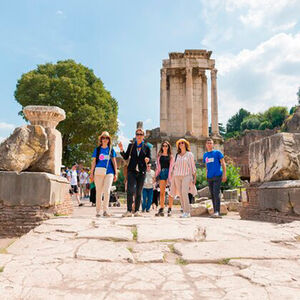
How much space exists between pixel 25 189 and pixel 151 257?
3576 millimetres

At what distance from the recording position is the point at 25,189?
5738mm

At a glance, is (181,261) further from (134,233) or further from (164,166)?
(164,166)

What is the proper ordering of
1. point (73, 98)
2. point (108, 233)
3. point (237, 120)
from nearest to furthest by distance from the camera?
point (108, 233)
point (73, 98)
point (237, 120)

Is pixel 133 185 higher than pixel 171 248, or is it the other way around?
pixel 133 185

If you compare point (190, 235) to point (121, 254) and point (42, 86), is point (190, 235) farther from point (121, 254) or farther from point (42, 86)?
point (42, 86)

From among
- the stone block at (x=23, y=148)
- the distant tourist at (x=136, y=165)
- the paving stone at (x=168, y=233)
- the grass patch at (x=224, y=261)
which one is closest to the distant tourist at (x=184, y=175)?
the distant tourist at (x=136, y=165)

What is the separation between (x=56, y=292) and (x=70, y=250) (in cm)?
108

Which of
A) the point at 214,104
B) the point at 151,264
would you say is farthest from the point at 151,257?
the point at 214,104

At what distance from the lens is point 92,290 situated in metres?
2.22

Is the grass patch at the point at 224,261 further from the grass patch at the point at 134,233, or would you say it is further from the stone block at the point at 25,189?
the stone block at the point at 25,189

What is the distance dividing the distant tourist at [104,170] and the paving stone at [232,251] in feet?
10.4

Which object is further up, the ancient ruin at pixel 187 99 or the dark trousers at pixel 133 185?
the ancient ruin at pixel 187 99

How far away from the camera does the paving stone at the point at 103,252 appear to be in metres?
2.97

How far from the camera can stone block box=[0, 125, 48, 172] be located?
5.77m
